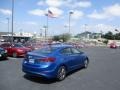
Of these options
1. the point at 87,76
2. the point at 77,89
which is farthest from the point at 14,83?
the point at 87,76

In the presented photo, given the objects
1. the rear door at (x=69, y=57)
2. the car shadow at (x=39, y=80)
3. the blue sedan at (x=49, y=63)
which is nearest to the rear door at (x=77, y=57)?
the rear door at (x=69, y=57)

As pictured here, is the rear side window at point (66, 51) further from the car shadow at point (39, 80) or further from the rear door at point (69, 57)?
the car shadow at point (39, 80)

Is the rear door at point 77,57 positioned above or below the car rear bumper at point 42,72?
above

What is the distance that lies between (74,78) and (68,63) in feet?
2.35

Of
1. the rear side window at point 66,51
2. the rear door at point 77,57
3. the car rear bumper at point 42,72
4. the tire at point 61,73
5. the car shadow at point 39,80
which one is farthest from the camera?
the rear door at point 77,57

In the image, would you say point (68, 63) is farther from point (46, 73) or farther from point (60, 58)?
point (46, 73)

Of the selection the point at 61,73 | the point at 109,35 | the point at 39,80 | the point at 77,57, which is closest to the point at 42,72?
the point at 39,80

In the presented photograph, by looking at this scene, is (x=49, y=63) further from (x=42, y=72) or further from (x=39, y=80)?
(x=39, y=80)

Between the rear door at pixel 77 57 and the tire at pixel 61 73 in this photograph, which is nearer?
the tire at pixel 61 73

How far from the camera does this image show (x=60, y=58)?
959 centimetres

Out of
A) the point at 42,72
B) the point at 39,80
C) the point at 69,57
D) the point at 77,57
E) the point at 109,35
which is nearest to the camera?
the point at 42,72

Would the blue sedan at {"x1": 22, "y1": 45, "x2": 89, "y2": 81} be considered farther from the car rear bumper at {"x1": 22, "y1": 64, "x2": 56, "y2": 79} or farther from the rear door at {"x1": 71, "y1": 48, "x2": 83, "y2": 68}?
the rear door at {"x1": 71, "y1": 48, "x2": 83, "y2": 68}

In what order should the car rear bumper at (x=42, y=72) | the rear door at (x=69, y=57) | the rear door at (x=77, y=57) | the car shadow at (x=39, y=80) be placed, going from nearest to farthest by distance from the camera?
1. the car rear bumper at (x=42, y=72)
2. the car shadow at (x=39, y=80)
3. the rear door at (x=69, y=57)
4. the rear door at (x=77, y=57)

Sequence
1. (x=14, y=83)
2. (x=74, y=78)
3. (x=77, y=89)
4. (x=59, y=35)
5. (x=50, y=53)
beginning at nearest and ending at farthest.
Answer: (x=77, y=89) → (x=14, y=83) → (x=50, y=53) → (x=74, y=78) → (x=59, y=35)
